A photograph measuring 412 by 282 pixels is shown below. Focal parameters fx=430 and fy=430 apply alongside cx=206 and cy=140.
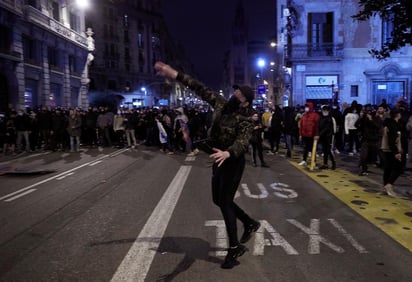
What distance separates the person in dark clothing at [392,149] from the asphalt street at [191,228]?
1.36 ft

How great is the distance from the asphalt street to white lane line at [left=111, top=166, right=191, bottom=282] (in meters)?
0.01

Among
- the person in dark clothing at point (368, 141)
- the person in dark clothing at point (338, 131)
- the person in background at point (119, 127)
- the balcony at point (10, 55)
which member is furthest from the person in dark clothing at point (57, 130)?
the person in dark clothing at point (368, 141)

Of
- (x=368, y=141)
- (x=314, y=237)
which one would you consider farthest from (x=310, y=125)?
(x=314, y=237)

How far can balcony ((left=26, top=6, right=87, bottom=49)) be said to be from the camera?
2994cm

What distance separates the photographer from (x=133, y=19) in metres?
91.6

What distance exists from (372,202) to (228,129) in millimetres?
4454

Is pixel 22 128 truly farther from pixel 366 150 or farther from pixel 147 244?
pixel 147 244

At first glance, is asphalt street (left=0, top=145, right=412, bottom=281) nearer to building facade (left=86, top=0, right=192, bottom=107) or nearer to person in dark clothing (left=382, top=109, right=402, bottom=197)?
person in dark clothing (left=382, top=109, right=402, bottom=197)

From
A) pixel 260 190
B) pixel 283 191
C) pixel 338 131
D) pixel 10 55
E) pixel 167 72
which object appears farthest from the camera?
pixel 10 55

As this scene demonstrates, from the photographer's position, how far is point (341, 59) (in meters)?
31.5

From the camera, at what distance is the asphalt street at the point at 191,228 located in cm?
458

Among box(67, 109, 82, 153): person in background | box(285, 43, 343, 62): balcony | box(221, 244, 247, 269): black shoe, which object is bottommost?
box(221, 244, 247, 269): black shoe

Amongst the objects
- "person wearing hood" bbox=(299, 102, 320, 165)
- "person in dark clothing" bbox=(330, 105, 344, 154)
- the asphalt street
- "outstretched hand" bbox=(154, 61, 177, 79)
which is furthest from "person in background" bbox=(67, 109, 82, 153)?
"outstretched hand" bbox=(154, 61, 177, 79)

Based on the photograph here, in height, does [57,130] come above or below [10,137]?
above
